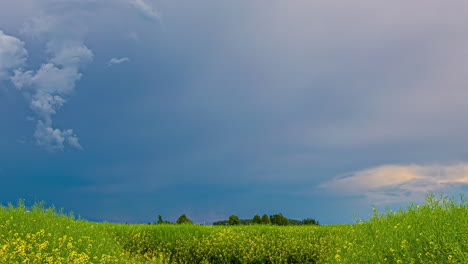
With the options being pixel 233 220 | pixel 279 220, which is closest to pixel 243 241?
pixel 233 220

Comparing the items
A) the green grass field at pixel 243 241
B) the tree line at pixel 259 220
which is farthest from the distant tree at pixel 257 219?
the green grass field at pixel 243 241

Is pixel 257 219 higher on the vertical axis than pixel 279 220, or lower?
higher

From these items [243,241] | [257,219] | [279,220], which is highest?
[257,219]

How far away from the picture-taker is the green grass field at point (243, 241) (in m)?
7.43

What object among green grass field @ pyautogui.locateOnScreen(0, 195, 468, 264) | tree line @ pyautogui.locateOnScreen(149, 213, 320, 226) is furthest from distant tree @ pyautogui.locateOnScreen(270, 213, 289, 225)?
green grass field @ pyautogui.locateOnScreen(0, 195, 468, 264)

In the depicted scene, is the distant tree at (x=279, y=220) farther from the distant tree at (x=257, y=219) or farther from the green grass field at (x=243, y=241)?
the green grass field at (x=243, y=241)

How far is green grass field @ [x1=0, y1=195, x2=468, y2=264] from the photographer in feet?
24.4

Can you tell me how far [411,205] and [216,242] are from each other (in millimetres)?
6942

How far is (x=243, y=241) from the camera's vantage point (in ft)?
44.2

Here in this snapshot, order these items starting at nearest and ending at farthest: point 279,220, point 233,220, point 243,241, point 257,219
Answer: point 243,241
point 233,220
point 257,219
point 279,220

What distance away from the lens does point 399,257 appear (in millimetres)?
7207

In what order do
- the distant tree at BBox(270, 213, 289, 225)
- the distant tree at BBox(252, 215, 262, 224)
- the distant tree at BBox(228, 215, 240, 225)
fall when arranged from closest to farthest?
the distant tree at BBox(228, 215, 240, 225) < the distant tree at BBox(252, 215, 262, 224) < the distant tree at BBox(270, 213, 289, 225)

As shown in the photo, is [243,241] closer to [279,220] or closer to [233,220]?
[233,220]

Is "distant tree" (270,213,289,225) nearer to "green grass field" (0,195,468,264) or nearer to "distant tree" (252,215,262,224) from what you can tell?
"distant tree" (252,215,262,224)
